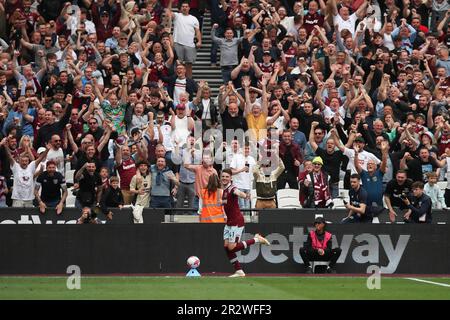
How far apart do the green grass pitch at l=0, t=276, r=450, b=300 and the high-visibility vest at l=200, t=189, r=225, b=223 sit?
2045 millimetres

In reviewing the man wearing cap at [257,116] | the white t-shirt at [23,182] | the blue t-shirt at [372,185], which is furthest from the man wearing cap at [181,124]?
the blue t-shirt at [372,185]

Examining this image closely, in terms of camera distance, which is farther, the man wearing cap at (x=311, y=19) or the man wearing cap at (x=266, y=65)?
the man wearing cap at (x=311, y=19)

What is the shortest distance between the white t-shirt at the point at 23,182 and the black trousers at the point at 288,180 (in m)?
5.48

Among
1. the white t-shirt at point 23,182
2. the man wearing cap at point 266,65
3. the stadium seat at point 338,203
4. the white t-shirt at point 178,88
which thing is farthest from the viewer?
the man wearing cap at point 266,65

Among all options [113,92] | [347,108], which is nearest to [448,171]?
[347,108]

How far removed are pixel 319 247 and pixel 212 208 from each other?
2402 millimetres

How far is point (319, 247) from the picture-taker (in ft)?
81.9

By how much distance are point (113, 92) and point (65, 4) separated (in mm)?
4392

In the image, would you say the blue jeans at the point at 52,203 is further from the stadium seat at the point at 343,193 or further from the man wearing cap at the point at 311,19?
the man wearing cap at the point at 311,19

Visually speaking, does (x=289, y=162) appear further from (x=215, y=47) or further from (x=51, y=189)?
(x=215, y=47)

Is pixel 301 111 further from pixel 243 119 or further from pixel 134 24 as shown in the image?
pixel 134 24

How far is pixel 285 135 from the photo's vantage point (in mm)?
26891

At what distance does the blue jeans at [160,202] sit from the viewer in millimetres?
26031
